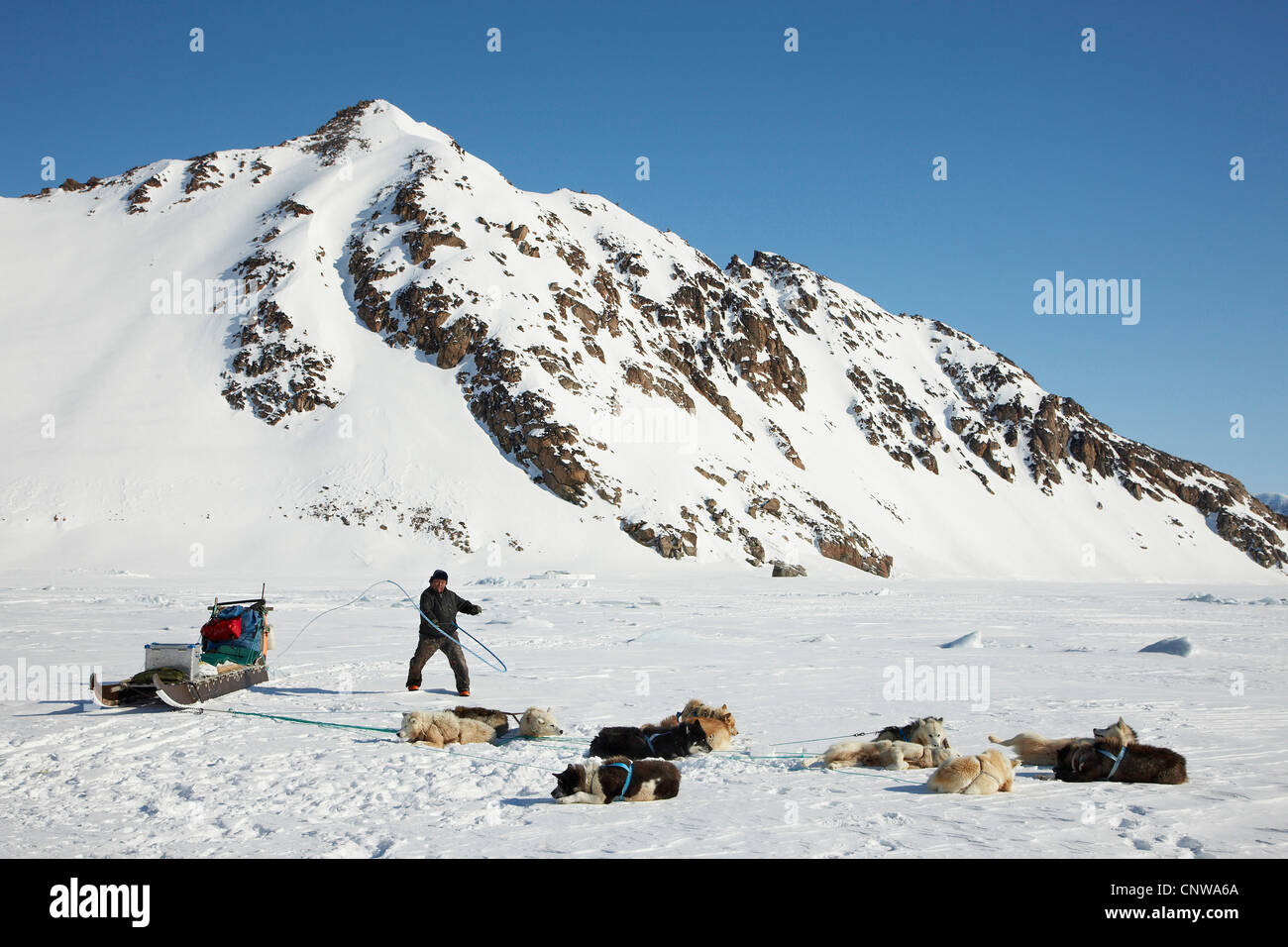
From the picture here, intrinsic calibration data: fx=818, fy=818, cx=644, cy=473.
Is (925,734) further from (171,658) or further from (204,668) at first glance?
(204,668)

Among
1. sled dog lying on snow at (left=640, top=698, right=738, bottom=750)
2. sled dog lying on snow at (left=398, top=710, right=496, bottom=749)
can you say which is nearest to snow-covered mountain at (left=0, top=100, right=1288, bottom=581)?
sled dog lying on snow at (left=398, top=710, right=496, bottom=749)

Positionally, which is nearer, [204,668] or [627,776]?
[627,776]

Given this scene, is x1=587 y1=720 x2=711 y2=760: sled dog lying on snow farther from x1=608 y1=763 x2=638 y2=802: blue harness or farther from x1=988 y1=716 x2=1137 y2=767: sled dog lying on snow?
x1=988 y1=716 x2=1137 y2=767: sled dog lying on snow

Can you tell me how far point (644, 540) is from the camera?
61250 millimetres

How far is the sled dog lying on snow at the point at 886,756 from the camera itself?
783cm

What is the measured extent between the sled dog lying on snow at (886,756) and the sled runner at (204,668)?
7.89 m

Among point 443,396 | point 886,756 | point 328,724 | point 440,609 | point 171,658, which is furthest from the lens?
point 443,396

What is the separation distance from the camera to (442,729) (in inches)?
349

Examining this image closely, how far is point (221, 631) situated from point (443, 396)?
57356 millimetres

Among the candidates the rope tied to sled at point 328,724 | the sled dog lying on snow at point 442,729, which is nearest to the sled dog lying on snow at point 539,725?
the sled dog lying on snow at point 442,729

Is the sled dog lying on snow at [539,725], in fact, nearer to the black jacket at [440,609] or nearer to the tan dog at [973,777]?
the black jacket at [440,609]

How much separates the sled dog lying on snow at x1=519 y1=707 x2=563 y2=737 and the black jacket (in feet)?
11.4

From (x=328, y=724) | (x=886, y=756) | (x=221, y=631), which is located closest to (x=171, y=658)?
(x=221, y=631)

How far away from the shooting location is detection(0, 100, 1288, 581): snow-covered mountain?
57562mm
